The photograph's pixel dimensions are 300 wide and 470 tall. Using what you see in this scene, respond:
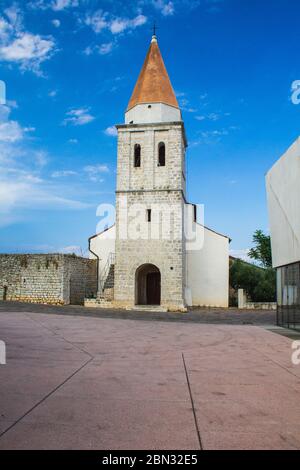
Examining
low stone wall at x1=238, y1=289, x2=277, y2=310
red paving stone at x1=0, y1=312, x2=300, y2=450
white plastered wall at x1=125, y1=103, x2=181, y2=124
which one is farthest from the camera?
low stone wall at x1=238, y1=289, x2=277, y2=310

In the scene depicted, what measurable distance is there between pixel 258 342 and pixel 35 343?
5306 mm

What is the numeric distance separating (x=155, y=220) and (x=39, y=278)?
7.90m

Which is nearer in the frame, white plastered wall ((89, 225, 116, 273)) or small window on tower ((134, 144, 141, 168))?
small window on tower ((134, 144, 141, 168))

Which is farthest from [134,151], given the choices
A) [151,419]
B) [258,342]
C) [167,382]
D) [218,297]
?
[151,419]

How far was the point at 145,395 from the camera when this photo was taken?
5.17 m

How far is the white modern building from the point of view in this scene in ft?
42.8

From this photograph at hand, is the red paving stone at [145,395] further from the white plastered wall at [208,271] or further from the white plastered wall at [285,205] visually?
the white plastered wall at [208,271]

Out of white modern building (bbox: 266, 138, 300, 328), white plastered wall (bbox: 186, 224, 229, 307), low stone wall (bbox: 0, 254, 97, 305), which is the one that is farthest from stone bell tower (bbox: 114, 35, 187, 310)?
white modern building (bbox: 266, 138, 300, 328)

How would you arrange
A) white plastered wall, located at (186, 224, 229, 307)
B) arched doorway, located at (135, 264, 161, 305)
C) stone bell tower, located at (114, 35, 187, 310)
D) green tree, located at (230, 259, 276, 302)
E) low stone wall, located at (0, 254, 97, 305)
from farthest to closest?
green tree, located at (230, 259, 276, 302) → white plastered wall, located at (186, 224, 229, 307) → arched doorway, located at (135, 264, 161, 305) → low stone wall, located at (0, 254, 97, 305) → stone bell tower, located at (114, 35, 187, 310)

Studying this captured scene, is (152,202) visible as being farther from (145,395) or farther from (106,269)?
(145,395)

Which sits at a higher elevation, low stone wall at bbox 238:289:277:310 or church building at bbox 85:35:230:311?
church building at bbox 85:35:230:311

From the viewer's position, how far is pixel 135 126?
88.4 ft

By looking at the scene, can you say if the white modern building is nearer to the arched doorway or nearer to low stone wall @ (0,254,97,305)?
the arched doorway

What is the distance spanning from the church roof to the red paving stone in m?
20.3
